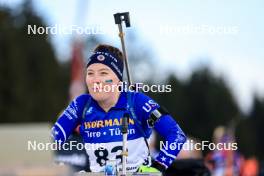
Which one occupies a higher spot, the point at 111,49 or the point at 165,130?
the point at 111,49

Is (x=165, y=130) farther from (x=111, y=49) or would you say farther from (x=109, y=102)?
(x=111, y=49)

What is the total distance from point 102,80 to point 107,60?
0.52 ft

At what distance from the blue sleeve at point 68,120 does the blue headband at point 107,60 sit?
0.31 meters

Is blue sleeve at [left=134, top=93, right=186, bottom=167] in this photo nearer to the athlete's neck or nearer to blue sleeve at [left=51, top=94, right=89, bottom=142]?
the athlete's neck

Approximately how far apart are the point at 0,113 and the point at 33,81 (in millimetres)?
3466

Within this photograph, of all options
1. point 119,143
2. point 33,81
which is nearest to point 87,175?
point 119,143

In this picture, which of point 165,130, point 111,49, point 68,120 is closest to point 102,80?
point 111,49

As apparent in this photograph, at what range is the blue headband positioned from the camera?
6066 mm

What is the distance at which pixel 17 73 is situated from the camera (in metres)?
38.5

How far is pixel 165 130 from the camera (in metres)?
5.94

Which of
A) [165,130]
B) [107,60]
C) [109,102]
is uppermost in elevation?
[107,60]

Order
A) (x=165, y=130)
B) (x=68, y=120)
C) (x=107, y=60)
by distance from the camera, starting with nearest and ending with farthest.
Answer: (x=165, y=130)
(x=107, y=60)
(x=68, y=120)

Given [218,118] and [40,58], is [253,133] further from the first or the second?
[40,58]

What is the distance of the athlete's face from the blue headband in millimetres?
26
